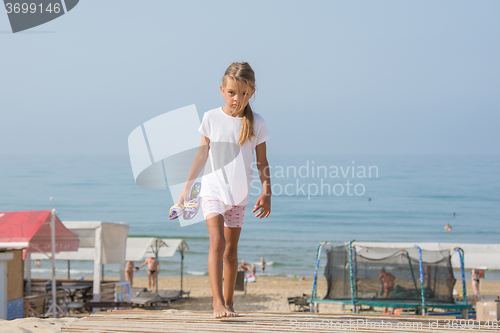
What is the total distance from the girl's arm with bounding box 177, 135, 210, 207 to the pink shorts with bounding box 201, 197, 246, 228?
179 millimetres

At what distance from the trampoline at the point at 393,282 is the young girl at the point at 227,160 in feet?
27.8

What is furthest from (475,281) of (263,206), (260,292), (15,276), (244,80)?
(244,80)

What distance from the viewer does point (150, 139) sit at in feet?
12.9

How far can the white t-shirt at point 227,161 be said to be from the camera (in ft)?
12.5

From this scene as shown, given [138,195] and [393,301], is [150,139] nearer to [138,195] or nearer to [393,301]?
[393,301]

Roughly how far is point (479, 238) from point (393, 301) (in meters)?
33.4

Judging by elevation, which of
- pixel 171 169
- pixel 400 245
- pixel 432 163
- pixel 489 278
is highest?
pixel 432 163

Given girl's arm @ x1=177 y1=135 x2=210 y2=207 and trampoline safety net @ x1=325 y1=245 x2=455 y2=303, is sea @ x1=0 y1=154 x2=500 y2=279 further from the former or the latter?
girl's arm @ x1=177 y1=135 x2=210 y2=207

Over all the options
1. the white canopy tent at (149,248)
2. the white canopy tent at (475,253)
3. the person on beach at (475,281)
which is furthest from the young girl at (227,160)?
the person on beach at (475,281)

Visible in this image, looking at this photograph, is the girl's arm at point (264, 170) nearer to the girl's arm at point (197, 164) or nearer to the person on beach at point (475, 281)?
the girl's arm at point (197, 164)

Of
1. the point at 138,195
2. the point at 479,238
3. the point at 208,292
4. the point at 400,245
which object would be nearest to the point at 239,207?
the point at 400,245

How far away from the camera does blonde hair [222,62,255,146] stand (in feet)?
12.4

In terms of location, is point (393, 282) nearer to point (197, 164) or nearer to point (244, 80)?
point (197, 164)

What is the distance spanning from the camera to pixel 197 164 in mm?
3969
